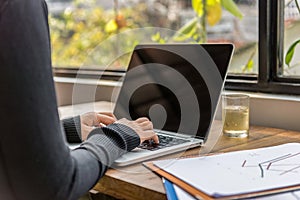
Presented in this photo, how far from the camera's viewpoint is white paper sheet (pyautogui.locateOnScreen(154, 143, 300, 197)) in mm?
920

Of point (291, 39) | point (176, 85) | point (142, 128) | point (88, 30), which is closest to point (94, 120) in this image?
point (142, 128)

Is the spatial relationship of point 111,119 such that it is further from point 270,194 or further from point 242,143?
point 270,194

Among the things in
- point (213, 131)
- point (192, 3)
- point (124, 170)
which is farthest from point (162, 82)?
point (192, 3)

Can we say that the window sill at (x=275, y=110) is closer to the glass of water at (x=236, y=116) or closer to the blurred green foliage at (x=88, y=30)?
the glass of water at (x=236, y=116)

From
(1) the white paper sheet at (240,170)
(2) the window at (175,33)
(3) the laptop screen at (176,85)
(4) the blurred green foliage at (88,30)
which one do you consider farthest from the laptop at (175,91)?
(4) the blurred green foliage at (88,30)

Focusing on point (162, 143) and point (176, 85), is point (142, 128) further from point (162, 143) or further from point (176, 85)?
point (176, 85)

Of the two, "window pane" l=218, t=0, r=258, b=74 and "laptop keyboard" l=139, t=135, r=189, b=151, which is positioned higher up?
"window pane" l=218, t=0, r=258, b=74

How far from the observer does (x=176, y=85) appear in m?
1.45

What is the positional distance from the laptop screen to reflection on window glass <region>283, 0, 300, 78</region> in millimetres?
349

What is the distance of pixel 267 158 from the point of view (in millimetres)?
1107

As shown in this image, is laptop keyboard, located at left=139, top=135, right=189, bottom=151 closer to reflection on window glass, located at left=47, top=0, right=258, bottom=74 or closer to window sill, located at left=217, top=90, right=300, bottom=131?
window sill, located at left=217, top=90, right=300, bottom=131

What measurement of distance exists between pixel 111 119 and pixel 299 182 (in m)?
0.57

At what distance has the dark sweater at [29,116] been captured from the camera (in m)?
0.80

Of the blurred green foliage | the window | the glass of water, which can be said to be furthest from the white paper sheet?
the blurred green foliage
